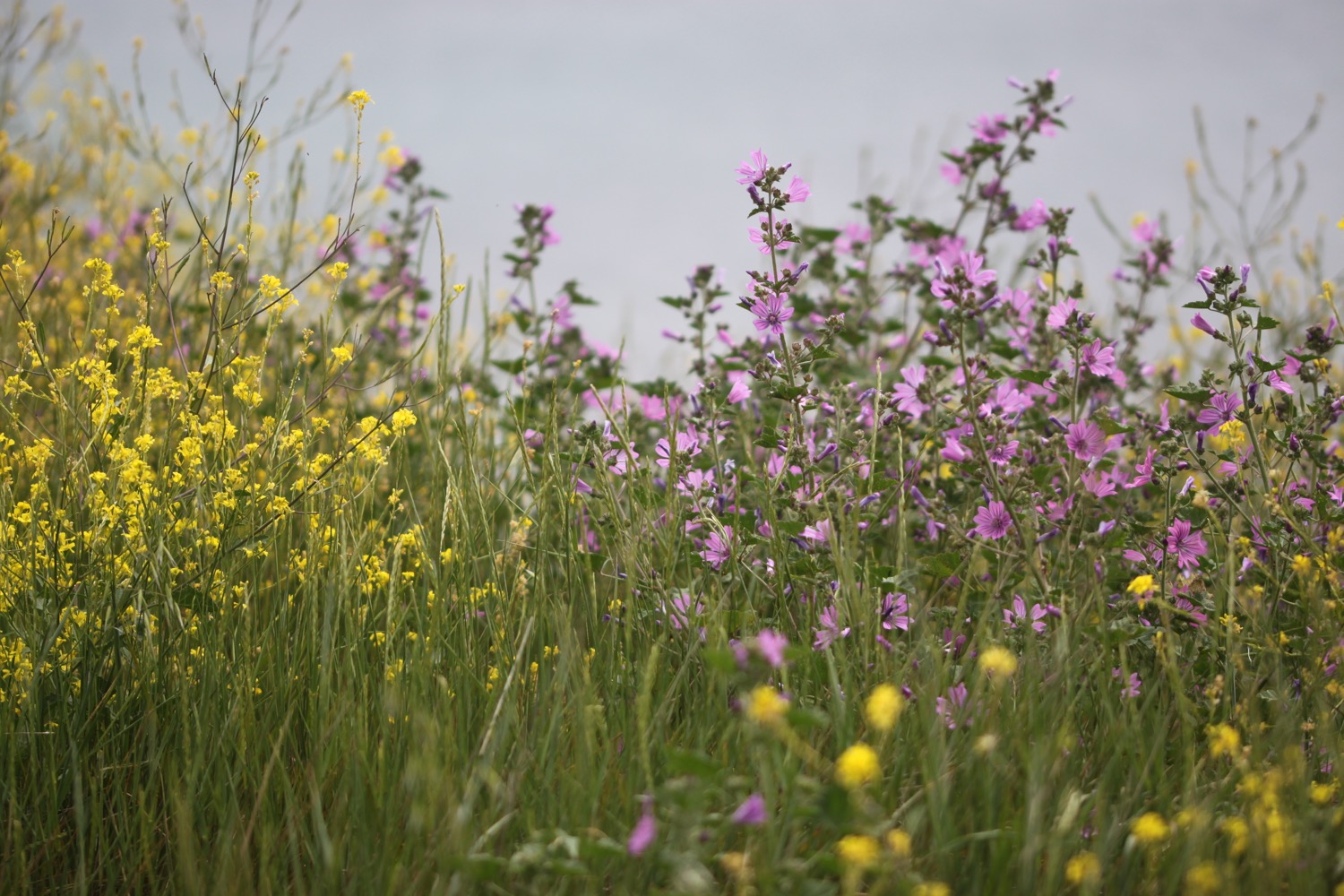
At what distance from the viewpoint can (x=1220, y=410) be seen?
2271mm

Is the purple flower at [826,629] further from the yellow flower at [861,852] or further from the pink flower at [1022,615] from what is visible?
the yellow flower at [861,852]

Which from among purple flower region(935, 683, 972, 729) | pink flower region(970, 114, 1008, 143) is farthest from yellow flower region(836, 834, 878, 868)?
pink flower region(970, 114, 1008, 143)

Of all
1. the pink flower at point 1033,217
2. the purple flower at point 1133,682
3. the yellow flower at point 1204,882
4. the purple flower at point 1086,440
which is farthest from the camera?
the pink flower at point 1033,217

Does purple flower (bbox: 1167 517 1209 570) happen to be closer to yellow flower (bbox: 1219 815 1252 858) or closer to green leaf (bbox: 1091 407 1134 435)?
green leaf (bbox: 1091 407 1134 435)

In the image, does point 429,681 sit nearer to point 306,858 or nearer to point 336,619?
point 336,619

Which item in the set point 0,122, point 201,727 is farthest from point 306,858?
point 0,122

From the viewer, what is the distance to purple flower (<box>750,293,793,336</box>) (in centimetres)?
218

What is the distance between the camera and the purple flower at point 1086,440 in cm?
220

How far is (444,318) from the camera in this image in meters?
2.46

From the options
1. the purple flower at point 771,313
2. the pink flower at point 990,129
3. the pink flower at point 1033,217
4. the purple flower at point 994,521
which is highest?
the pink flower at point 990,129

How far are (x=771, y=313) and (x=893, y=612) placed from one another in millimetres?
669

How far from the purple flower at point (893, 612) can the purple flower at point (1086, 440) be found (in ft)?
1.58

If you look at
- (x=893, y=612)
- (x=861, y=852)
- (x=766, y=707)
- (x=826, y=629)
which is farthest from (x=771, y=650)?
(x=893, y=612)

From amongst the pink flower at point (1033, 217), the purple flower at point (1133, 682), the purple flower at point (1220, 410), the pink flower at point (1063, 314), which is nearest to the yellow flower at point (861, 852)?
the purple flower at point (1133, 682)
